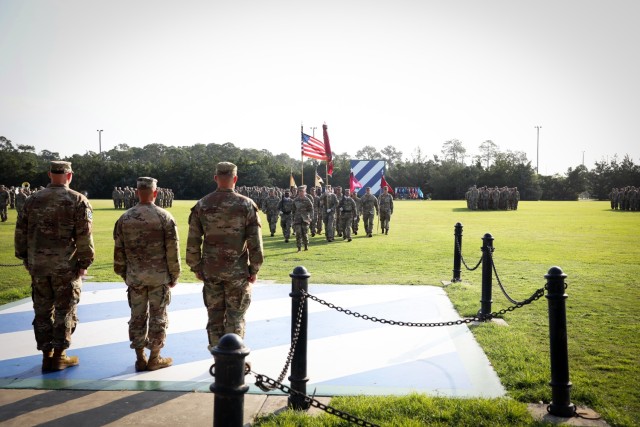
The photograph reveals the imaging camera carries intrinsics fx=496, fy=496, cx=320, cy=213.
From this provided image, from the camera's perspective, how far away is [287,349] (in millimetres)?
5516

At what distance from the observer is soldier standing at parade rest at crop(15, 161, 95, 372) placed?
4.95 meters

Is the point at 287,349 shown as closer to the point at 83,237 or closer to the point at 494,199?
the point at 83,237

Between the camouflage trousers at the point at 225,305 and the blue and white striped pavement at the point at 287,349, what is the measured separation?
1.47 feet

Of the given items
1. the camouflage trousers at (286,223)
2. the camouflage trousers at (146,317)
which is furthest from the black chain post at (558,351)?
the camouflage trousers at (286,223)

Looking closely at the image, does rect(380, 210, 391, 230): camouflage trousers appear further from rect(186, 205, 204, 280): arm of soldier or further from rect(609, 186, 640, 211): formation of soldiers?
rect(609, 186, 640, 211): formation of soldiers

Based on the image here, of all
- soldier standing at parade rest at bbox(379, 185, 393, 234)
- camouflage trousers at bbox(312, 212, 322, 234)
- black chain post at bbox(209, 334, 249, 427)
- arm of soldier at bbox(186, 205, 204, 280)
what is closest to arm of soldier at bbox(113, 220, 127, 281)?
arm of soldier at bbox(186, 205, 204, 280)

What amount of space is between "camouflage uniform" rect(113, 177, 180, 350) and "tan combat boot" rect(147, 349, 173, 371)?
7cm

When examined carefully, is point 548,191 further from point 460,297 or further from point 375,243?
point 460,297

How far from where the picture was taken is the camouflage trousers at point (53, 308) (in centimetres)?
495

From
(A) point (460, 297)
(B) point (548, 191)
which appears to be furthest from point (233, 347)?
(B) point (548, 191)

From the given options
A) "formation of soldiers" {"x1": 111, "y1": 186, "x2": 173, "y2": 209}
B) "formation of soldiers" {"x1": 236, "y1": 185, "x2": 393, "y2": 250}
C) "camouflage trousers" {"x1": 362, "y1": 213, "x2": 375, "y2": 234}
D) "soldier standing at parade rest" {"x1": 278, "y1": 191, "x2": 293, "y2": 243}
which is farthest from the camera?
"formation of soldiers" {"x1": 111, "y1": 186, "x2": 173, "y2": 209}

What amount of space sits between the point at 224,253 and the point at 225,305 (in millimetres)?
517

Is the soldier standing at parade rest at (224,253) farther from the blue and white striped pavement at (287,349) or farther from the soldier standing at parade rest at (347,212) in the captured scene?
the soldier standing at parade rest at (347,212)

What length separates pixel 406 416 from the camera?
3805 millimetres
